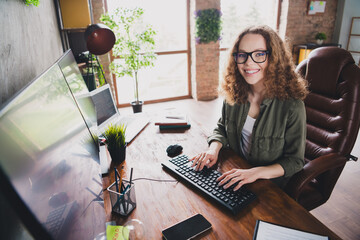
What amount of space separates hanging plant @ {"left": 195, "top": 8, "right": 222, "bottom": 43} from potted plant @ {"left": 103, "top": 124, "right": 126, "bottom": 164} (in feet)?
13.0

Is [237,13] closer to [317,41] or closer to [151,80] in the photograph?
[317,41]

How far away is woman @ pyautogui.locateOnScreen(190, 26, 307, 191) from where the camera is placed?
1207mm

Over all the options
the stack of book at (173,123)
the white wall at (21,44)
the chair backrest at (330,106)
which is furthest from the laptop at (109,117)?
the chair backrest at (330,106)

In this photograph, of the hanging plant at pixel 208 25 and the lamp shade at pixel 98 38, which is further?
the hanging plant at pixel 208 25

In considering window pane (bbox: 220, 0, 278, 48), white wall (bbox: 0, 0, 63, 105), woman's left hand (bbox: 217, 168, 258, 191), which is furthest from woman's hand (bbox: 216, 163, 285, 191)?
window pane (bbox: 220, 0, 278, 48)

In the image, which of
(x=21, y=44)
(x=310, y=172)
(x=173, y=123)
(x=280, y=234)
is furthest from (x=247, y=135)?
(x=21, y=44)

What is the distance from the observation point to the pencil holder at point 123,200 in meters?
0.84

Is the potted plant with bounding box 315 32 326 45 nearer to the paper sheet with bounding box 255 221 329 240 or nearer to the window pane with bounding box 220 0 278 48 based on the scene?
the window pane with bounding box 220 0 278 48

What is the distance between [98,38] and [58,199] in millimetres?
1322

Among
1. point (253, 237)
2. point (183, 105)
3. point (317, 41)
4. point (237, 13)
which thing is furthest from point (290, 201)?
point (317, 41)

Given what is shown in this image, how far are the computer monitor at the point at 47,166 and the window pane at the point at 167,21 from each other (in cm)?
425

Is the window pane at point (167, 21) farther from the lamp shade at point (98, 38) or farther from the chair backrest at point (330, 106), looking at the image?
the chair backrest at point (330, 106)

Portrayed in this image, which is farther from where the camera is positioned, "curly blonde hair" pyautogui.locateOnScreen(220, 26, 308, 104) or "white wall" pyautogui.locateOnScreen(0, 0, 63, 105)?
"curly blonde hair" pyautogui.locateOnScreen(220, 26, 308, 104)

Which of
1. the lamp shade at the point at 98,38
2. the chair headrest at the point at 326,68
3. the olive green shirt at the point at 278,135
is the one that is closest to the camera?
the olive green shirt at the point at 278,135
